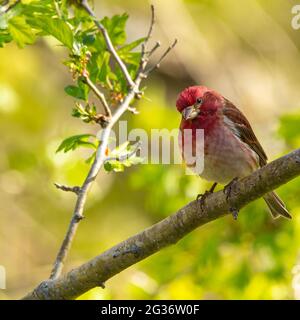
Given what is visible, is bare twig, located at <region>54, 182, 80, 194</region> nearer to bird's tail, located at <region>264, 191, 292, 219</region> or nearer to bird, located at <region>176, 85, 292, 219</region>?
bird, located at <region>176, 85, 292, 219</region>

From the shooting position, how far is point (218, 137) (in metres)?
6.63

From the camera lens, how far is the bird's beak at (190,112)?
6.62 meters

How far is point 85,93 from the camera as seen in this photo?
5672 mm

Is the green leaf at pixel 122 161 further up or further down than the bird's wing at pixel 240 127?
further down

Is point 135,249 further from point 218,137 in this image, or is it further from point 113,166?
point 218,137

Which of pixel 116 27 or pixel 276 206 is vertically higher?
pixel 116 27

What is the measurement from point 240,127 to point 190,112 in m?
0.50

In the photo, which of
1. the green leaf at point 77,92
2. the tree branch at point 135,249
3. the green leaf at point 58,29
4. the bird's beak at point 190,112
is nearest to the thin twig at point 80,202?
the tree branch at point 135,249

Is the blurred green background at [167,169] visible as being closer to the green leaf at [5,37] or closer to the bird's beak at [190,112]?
the bird's beak at [190,112]

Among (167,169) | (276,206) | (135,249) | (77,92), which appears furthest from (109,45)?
(167,169)

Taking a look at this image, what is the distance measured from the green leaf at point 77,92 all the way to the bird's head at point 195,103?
3.93 ft

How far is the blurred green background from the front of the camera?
850 cm

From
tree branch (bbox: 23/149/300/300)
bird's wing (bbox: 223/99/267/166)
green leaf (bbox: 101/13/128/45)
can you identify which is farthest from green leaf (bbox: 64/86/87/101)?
bird's wing (bbox: 223/99/267/166)
